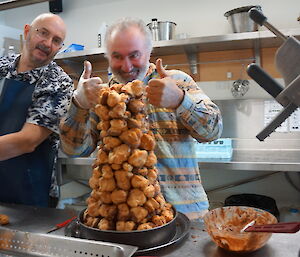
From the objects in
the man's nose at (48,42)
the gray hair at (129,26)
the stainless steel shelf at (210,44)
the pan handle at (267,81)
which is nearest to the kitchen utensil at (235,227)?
the pan handle at (267,81)

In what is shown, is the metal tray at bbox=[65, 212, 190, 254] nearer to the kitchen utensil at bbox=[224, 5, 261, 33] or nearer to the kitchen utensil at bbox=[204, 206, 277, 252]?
the kitchen utensil at bbox=[204, 206, 277, 252]

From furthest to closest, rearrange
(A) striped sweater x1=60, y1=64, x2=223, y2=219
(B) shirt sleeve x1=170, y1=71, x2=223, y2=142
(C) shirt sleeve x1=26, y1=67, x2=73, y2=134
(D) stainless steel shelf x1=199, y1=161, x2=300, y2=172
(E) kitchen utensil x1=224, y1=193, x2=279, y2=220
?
1. (E) kitchen utensil x1=224, y1=193, x2=279, y2=220
2. (D) stainless steel shelf x1=199, y1=161, x2=300, y2=172
3. (C) shirt sleeve x1=26, y1=67, x2=73, y2=134
4. (A) striped sweater x1=60, y1=64, x2=223, y2=219
5. (B) shirt sleeve x1=170, y1=71, x2=223, y2=142

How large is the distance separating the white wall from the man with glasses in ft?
6.51

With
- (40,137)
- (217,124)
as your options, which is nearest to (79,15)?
(40,137)

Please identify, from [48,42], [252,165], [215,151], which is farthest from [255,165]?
[48,42]

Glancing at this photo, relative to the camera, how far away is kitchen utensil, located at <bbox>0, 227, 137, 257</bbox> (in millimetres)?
798

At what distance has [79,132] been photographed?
148cm

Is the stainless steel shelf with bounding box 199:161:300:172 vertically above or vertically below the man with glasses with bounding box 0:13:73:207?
below

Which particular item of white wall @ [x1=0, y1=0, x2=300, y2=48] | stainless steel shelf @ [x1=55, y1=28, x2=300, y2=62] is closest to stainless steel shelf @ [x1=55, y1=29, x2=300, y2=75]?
stainless steel shelf @ [x1=55, y1=28, x2=300, y2=62]

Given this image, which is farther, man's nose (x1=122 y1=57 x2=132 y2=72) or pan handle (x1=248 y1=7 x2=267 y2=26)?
man's nose (x1=122 y1=57 x2=132 y2=72)

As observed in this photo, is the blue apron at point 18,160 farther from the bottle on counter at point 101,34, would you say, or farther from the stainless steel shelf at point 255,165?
the bottle on counter at point 101,34

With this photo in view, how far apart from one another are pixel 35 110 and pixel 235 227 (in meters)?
1.08

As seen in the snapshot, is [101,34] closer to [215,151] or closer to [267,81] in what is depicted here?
[215,151]

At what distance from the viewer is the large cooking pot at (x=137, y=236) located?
2.78ft
